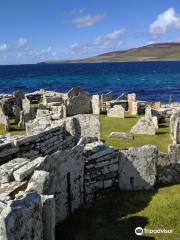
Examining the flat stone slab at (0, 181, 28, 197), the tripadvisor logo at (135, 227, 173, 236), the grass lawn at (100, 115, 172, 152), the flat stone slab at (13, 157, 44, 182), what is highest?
the flat stone slab at (13, 157, 44, 182)

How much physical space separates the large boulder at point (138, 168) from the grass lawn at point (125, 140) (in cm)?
699

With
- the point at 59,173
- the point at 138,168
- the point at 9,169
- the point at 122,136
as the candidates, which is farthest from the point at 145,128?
the point at 9,169

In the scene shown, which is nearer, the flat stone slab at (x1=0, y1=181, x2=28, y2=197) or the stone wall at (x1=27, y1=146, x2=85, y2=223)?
the flat stone slab at (x1=0, y1=181, x2=28, y2=197)

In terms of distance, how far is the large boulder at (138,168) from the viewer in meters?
15.7

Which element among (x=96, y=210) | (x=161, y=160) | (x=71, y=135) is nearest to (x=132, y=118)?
(x=71, y=135)

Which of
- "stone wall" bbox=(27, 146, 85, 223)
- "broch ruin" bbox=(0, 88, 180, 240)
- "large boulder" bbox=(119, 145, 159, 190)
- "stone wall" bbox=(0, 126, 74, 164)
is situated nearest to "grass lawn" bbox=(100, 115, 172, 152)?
"broch ruin" bbox=(0, 88, 180, 240)

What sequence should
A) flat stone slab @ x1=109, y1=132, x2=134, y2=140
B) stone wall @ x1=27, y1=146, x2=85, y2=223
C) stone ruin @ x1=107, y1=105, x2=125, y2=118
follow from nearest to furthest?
stone wall @ x1=27, y1=146, x2=85, y2=223 → flat stone slab @ x1=109, y1=132, x2=134, y2=140 → stone ruin @ x1=107, y1=105, x2=125, y2=118

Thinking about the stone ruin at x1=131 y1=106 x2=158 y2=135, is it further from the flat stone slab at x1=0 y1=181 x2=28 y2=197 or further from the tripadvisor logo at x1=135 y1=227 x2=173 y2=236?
the flat stone slab at x1=0 y1=181 x2=28 y2=197

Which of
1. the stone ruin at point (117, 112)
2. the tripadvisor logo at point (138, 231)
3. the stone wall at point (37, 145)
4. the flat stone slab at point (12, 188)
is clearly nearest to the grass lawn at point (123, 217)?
the tripadvisor logo at point (138, 231)

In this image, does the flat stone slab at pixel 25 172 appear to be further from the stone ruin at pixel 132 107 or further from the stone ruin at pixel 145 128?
the stone ruin at pixel 132 107

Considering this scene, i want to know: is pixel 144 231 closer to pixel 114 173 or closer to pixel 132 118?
pixel 114 173

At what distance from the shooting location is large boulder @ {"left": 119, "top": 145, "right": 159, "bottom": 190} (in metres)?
15.7

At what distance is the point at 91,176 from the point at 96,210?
1.32m

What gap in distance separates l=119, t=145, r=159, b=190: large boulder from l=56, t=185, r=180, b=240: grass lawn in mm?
426
